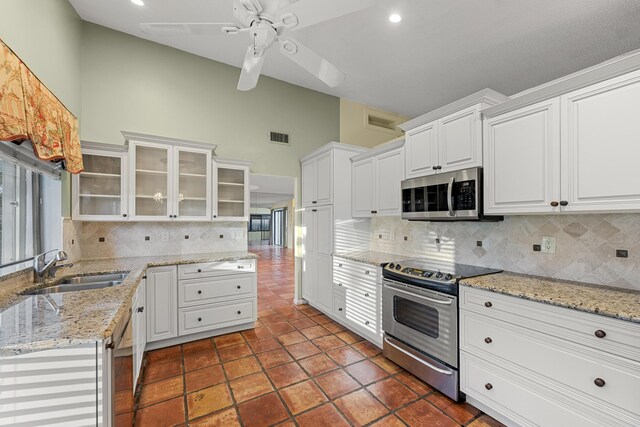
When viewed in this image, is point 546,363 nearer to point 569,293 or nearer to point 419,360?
point 569,293

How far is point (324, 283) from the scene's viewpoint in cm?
367

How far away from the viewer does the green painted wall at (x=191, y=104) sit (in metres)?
2.96

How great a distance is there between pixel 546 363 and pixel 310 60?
97.3 inches

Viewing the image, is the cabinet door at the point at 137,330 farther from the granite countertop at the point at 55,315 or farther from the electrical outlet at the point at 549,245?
the electrical outlet at the point at 549,245

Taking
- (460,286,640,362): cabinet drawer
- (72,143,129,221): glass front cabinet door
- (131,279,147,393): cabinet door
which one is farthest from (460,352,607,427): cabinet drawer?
(72,143,129,221): glass front cabinet door

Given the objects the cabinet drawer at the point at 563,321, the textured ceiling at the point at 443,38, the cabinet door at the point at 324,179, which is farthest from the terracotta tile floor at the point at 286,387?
the textured ceiling at the point at 443,38

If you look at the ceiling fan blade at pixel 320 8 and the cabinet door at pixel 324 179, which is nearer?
the ceiling fan blade at pixel 320 8

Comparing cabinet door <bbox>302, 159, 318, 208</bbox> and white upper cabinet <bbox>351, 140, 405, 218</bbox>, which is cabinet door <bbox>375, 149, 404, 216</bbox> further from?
cabinet door <bbox>302, 159, 318, 208</bbox>

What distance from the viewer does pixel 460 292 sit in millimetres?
2010

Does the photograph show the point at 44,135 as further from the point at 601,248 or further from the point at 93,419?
the point at 601,248

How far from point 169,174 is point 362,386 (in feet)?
9.60

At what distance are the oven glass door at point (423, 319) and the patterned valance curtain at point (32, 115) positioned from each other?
286 centimetres

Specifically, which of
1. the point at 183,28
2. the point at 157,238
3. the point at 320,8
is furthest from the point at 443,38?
the point at 157,238

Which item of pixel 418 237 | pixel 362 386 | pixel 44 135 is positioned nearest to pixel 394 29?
pixel 418 237
